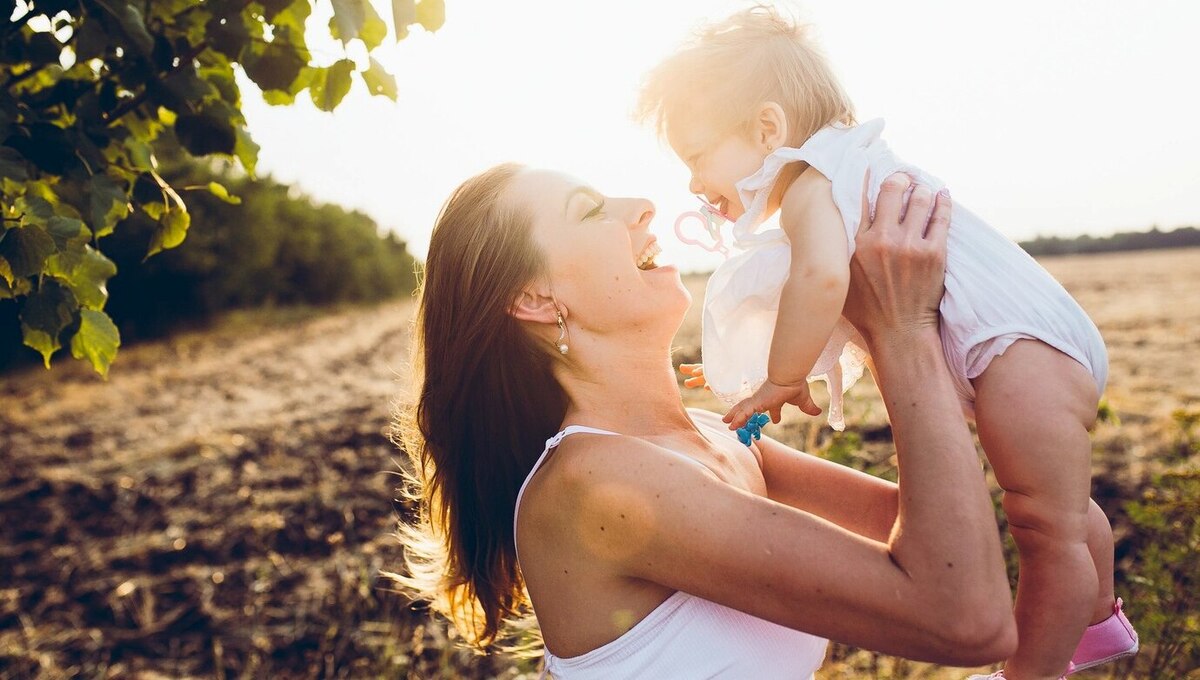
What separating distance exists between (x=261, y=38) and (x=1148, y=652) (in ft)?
10.9

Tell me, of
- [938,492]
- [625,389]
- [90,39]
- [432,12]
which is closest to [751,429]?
[625,389]

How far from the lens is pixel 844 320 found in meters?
1.93

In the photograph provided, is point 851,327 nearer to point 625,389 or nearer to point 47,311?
point 625,389

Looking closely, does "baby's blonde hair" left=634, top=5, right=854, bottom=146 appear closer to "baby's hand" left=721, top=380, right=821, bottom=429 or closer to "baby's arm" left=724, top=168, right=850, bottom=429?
"baby's arm" left=724, top=168, right=850, bottom=429

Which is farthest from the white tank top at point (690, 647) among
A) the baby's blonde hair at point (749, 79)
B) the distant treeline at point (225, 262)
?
the distant treeline at point (225, 262)

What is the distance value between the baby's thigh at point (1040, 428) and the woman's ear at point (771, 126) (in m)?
0.74

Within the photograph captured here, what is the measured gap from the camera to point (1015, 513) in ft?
5.59

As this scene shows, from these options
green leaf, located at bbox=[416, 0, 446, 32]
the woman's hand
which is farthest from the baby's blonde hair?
green leaf, located at bbox=[416, 0, 446, 32]

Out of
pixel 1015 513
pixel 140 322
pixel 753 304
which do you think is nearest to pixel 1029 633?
pixel 1015 513

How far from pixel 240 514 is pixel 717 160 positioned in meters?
4.27

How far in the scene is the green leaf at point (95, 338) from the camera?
181 cm

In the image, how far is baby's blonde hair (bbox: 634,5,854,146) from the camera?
6.98 feet

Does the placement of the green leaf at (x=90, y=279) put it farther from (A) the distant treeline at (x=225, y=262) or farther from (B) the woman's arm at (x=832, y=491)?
(A) the distant treeline at (x=225, y=262)

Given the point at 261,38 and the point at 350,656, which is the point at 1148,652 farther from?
the point at 261,38
